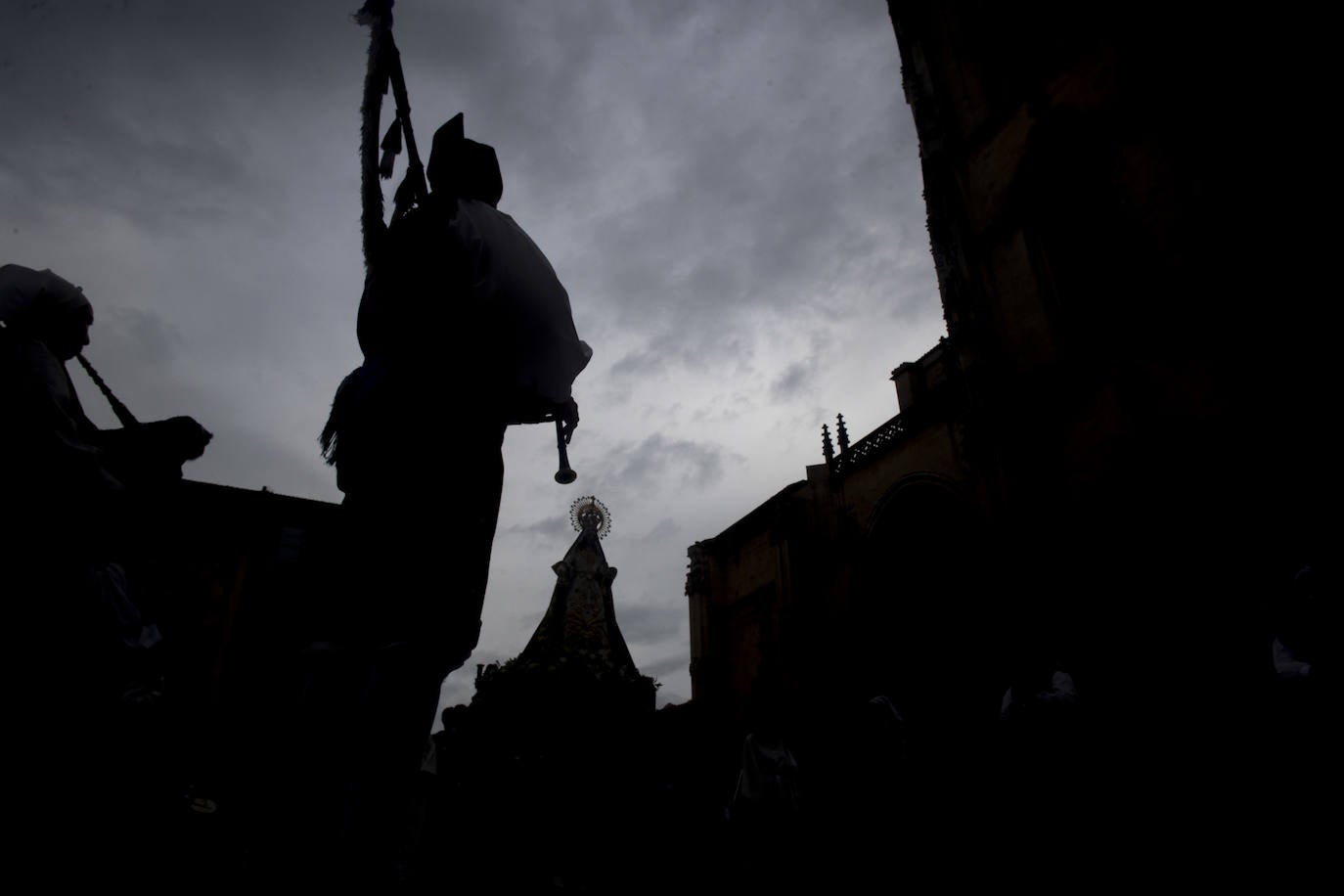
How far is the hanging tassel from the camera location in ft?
9.50

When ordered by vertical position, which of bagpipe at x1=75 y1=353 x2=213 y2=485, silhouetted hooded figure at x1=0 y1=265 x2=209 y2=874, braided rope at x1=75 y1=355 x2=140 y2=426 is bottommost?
silhouetted hooded figure at x1=0 y1=265 x2=209 y2=874

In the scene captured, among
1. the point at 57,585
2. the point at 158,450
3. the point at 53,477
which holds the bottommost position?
the point at 57,585

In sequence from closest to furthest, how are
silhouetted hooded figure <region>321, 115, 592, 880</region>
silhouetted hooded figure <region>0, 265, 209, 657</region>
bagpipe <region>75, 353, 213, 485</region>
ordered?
silhouetted hooded figure <region>321, 115, 592, 880</region>, silhouetted hooded figure <region>0, 265, 209, 657</region>, bagpipe <region>75, 353, 213, 485</region>

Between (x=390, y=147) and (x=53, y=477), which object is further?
(x=390, y=147)

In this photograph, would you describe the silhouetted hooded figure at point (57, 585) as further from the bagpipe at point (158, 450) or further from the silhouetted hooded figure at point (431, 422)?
the silhouetted hooded figure at point (431, 422)

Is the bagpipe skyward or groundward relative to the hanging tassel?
groundward

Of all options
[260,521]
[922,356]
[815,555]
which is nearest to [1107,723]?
[815,555]

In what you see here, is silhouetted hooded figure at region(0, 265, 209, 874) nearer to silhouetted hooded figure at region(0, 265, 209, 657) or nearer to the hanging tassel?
silhouetted hooded figure at region(0, 265, 209, 657)

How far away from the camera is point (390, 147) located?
9.59 ft

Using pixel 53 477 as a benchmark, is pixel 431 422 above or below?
above

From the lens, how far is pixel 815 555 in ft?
64.8

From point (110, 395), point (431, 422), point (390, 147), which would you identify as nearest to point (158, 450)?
point (110, 395)

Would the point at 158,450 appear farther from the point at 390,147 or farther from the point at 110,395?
the point at 390,147

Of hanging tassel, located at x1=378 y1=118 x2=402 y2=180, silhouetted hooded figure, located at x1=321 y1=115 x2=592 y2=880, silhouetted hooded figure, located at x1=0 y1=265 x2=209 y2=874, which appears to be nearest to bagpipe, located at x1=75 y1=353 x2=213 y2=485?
silhouetted hooded figure, located at x1=0 y1=265 x2=209 y2=874
